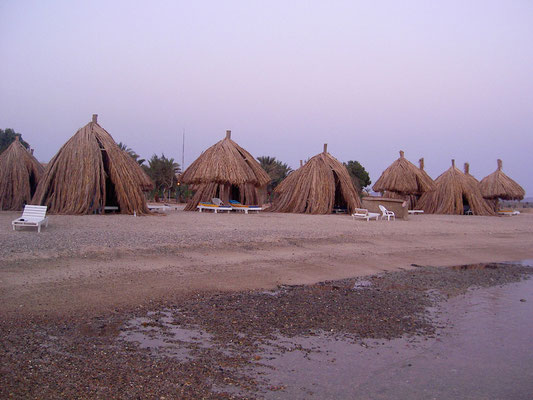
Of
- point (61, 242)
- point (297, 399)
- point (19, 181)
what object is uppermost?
point (19, 181)

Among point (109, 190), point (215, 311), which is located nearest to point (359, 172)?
point (109, 190)

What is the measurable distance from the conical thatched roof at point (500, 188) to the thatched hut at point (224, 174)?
1779 cm

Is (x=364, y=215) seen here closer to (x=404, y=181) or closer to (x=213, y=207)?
(x=213, y=207)

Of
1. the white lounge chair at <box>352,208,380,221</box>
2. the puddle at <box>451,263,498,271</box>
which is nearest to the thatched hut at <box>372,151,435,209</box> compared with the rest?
the white lounge chair at <box>352,208,380,221</box>

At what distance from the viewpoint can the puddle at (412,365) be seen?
4.16 m

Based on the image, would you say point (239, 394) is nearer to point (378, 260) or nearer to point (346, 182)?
point (378, 260)

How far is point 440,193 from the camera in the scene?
92.9 feet

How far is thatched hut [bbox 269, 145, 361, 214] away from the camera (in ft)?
70.8

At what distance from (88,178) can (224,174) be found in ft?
18.8

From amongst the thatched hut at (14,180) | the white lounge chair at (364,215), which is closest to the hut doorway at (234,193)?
the white lounge chair at (364,215)

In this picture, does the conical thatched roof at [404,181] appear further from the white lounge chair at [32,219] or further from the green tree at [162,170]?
the white lounge chair at [32,219]

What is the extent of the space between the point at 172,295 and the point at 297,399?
3186 mm

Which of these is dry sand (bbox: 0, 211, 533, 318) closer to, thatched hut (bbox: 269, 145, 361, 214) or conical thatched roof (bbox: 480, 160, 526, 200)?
thatched hut (bbox: 269, 145, 361, 214)

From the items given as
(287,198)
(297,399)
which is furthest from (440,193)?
(297,399)
